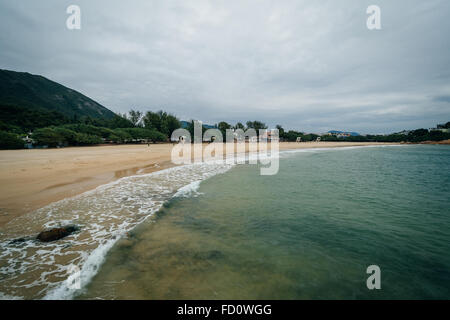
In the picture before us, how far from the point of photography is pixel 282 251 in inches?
156

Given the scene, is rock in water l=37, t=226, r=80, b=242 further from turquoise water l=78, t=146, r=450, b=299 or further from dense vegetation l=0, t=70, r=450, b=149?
dense vegetation l=0, t=70, r=450, b=149

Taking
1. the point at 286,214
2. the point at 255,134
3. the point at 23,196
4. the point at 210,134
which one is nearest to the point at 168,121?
the point at 210,134

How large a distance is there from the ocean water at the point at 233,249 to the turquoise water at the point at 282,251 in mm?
21

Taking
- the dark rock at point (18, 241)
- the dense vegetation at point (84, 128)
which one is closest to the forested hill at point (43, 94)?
the dense vegetation at point (84, 128)

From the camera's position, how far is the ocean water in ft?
9.52

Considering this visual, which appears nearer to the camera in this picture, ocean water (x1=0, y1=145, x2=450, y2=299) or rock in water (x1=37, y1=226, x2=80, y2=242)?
ocean water (x1=0, y1=145, x2=450, y2=299)

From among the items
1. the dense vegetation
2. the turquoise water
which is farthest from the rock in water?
the dense vegetation

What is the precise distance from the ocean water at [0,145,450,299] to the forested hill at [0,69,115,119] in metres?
138

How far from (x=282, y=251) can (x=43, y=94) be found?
748ft

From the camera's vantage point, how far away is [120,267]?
11.0ft

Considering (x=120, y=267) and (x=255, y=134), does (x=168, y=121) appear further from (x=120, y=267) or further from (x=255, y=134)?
(x=120, y=267)

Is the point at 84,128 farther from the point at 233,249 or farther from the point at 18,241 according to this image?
the point at 233,249
